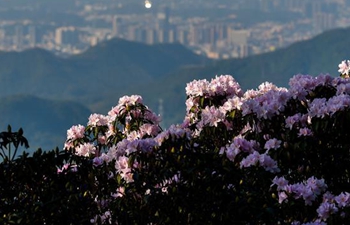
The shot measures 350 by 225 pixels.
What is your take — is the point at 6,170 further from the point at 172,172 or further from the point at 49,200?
the point at 172,172

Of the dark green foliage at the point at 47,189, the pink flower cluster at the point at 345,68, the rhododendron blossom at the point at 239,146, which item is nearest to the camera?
the dark green foliage at the point at 47,189

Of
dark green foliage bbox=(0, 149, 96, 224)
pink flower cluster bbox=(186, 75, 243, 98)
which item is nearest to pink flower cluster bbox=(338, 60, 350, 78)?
pink flower cluster bbox=(186, 75, 243, 98)

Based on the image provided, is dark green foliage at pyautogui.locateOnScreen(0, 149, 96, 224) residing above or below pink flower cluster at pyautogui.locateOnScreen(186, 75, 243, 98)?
below

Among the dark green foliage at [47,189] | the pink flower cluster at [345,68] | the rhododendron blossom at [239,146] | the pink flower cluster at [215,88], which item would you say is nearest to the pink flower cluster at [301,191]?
the rhododendron blossom at [239,146]

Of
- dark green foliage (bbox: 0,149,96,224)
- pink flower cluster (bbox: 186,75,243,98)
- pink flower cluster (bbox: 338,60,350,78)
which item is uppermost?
pink flower cluster (bbox: 338,60,350,78)

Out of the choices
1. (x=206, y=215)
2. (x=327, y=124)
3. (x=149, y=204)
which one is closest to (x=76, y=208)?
(x=149, y=204)

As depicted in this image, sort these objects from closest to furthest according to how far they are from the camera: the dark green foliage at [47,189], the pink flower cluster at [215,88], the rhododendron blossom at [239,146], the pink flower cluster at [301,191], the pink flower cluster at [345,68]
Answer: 1. the dark green foliage at [47,189]
2. the rhododendron blossom at [239,146]
3. the pink flower cluster at [301,191]
4. the pink flower cluster at [215,88]
5. the pink flower cluster at [345,68]

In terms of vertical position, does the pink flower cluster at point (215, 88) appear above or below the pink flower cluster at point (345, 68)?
below

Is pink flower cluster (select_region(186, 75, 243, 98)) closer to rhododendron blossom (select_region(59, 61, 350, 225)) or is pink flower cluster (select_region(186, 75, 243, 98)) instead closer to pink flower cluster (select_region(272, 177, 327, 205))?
rhododendron blossom (select_region(59, 61, 350, 225))

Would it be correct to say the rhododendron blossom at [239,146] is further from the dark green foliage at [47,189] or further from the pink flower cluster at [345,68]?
the dark green foliage at [47,189]

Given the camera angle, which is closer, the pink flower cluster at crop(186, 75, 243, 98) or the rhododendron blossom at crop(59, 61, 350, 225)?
the rhododendron blossom at crop(59, 61, 350, 225)

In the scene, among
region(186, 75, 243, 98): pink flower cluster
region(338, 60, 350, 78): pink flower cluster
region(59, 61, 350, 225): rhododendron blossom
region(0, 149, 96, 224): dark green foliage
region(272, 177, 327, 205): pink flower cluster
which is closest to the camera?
region(0, 149, 96, 224): dark green foliage
